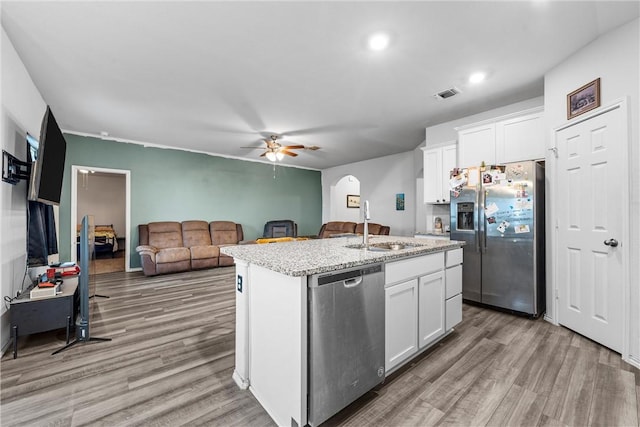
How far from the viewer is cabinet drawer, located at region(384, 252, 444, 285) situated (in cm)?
178

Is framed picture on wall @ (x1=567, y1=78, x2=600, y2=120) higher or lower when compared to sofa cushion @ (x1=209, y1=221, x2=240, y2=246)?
higher

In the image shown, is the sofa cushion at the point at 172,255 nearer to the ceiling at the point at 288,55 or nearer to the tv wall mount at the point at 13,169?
the ceiling at the point at 288,55

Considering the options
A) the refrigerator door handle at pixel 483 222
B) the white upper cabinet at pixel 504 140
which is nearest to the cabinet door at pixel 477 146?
the white upper cabinet at pixel 504 140

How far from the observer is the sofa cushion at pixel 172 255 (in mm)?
5000

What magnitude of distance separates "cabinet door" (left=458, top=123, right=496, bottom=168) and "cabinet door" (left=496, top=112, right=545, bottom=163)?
7cm

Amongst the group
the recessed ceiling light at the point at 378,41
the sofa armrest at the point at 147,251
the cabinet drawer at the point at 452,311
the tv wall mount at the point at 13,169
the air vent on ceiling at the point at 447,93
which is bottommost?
the cabinet drawer at the point at 452,311

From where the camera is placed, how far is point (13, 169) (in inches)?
93.7

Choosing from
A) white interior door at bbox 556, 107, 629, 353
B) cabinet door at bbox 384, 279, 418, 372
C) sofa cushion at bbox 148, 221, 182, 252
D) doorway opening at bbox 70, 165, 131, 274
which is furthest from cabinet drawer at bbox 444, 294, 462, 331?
doorway opening at bbox 70, 165, 131, 274

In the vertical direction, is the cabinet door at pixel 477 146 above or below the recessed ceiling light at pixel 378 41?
below

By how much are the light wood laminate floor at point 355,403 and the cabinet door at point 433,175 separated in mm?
2047

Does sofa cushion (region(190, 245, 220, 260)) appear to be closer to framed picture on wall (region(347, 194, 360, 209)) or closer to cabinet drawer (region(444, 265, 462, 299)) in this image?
cabinet drawer (region(444, 265, 462, 299))

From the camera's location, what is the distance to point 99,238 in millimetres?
7180

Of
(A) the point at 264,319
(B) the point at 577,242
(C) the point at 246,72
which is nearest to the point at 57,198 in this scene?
(C) the point at 246,72

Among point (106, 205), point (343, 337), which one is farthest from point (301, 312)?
point (106, 205)
